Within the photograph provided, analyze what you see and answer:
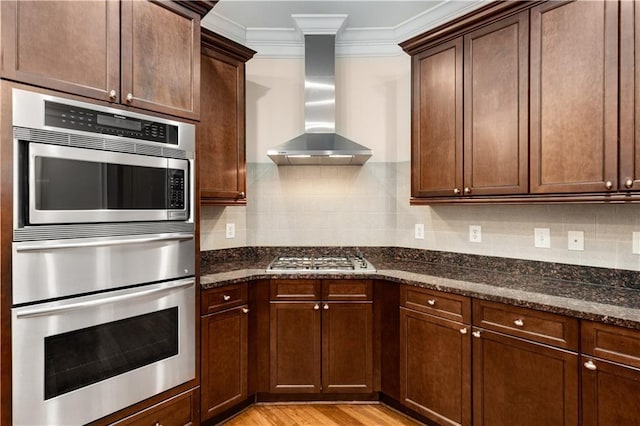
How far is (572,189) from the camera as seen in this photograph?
69.4 inches

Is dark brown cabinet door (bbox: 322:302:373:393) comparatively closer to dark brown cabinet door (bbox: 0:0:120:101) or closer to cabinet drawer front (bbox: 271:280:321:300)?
cabinet drawer front (bbox: 271:280:321:300)

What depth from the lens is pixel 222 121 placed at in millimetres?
2482

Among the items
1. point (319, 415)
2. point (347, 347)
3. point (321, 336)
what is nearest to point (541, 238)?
point (347, 347)

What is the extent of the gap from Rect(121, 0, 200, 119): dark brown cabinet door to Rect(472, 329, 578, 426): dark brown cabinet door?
2.09 meters

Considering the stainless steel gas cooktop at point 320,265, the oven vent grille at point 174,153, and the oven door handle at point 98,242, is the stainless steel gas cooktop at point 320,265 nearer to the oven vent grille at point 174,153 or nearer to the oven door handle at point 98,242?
the oven door handle at point 98,242

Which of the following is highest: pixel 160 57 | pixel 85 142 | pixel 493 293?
pixel 160 57

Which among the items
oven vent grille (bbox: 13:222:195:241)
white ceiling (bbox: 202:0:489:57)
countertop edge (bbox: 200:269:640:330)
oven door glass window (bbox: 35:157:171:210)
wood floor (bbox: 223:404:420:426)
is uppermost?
white ceiling (bbox: 202:0:489:57)

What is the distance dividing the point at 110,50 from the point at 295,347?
6.72 ft

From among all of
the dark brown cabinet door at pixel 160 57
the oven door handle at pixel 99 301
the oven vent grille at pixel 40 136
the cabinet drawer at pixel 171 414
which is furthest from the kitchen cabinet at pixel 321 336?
the oven vent grille at pixel 40 136

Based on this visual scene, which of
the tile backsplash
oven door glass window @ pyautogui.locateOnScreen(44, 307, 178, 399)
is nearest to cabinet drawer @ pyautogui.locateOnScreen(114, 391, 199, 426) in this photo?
oven door glass window @ pyautogui.locateOnScreen(44, 307, 178, 399)

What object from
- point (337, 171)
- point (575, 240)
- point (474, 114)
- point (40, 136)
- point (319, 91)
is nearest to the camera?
point (40, 136)

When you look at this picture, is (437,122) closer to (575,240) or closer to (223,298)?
(575,240)

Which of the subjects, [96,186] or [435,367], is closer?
[96,186]

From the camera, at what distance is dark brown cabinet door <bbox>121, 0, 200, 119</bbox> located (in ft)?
5.42
